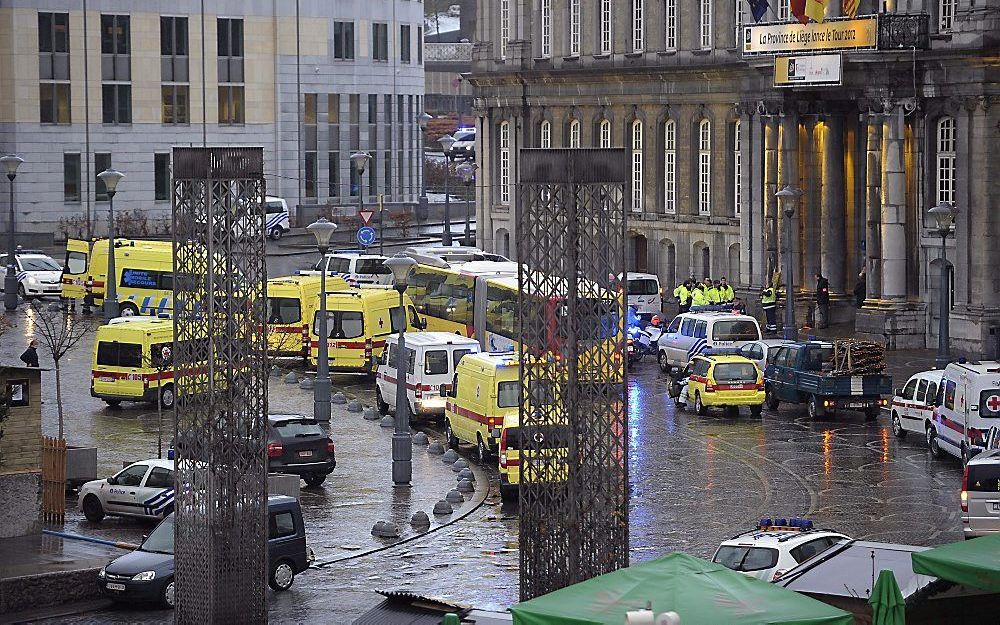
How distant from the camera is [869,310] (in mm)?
60906

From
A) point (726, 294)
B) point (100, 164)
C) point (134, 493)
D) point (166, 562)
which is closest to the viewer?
point (166, 562)

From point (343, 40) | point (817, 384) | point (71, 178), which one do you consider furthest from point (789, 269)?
point (343, 40)

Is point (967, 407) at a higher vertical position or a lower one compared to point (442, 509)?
higher

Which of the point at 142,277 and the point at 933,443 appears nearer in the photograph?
the point at 933,443

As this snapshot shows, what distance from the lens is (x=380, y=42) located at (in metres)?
106

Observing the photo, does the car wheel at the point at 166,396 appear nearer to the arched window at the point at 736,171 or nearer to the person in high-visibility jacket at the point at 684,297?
the person in high-visibility jacket at the point at 684,297

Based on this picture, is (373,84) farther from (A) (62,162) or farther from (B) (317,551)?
(B) (317,551)

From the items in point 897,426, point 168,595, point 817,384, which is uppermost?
point 817,384

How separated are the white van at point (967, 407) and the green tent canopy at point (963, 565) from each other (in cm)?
1728

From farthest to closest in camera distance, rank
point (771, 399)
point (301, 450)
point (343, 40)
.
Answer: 1. point (343, 40)
2. point (771, 399)
3. point (301, 450)

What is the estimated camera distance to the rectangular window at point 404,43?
107375mm

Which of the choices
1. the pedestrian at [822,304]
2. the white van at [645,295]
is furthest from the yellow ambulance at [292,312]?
the pedestrian at [822,304]

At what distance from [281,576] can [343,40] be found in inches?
2956

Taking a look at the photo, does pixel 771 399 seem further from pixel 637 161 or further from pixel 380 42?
pixel 380 42
